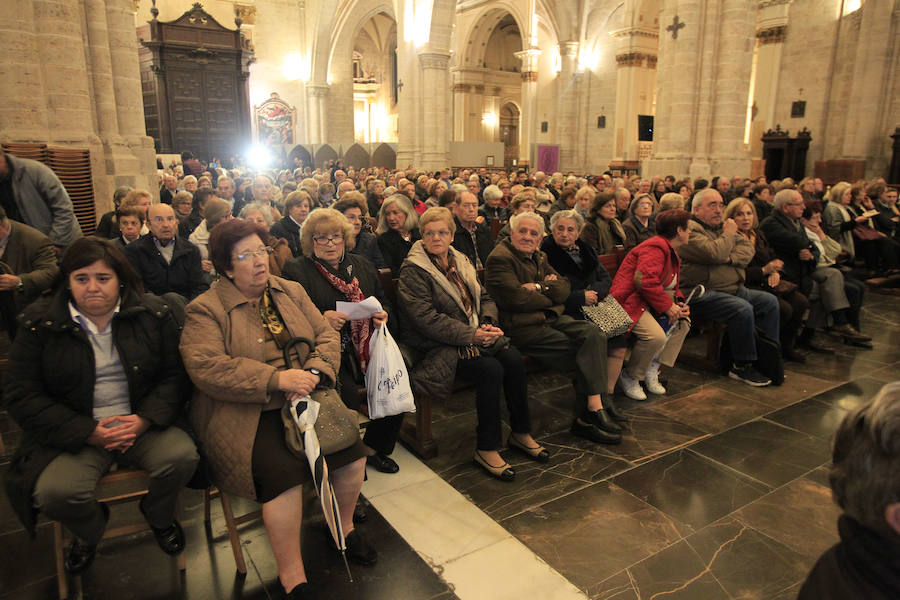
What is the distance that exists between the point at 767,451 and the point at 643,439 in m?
0.75

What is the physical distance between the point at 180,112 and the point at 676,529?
20585 mm

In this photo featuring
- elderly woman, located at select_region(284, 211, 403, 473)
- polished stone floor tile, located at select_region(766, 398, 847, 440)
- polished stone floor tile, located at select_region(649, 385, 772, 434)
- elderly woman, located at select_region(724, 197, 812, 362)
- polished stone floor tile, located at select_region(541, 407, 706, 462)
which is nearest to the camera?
elderly woman, located at select_region(284, 211, 403, 473)

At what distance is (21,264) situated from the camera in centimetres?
361

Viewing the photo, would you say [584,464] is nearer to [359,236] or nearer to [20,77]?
[359,236]

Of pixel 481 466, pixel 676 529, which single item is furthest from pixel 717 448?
pixel 481 466

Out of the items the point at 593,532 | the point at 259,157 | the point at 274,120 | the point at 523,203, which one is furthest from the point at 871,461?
the point at 274,120

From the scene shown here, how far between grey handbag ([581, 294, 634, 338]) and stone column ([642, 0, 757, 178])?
282 inches

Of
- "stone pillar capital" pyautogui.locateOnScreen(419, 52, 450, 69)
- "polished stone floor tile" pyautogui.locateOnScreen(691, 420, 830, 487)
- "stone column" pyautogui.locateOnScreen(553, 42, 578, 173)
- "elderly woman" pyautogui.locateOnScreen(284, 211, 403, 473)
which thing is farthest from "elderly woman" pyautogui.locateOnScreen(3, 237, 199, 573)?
"stone column" pyautogui.locateOnScreen(553, 42, 578, 173)

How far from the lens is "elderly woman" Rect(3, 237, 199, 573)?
89.7 inches

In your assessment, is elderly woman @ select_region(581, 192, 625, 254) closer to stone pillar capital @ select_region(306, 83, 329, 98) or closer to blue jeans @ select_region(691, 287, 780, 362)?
blue jeans @ select_region(691, 287, 780, 362)

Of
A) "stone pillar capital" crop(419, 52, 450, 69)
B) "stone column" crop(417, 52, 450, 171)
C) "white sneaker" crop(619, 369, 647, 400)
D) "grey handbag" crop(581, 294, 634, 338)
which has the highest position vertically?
"stone pillar capital" crop(419, 52, 450, 69)

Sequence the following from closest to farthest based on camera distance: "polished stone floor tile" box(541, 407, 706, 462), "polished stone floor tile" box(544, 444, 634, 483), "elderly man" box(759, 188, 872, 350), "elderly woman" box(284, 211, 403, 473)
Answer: "elderly woman" box(284, 211, 403, 473), "polished stone floor tile" box(544, 444, 634, 483), "polished stone floor tile" box(541, 407, 706, 462), "elderly man" box(759, 188, 872, 350)

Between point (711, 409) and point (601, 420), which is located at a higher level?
point (601, 420)

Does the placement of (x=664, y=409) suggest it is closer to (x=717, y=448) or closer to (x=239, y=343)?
(x=717, y=448)
